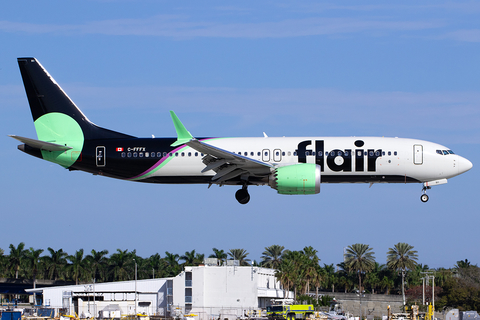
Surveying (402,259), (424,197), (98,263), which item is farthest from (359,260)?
(424,197)

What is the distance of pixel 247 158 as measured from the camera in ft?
131

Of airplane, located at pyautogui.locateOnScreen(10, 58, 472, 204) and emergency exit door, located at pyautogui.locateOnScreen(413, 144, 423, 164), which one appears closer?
airplane, located at pyautogui.locateOnScreen(10, 58, 472, 204)

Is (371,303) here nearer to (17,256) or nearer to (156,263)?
(156,263)

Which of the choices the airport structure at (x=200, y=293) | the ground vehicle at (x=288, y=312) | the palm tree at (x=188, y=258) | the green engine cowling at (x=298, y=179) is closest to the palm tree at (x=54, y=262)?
the palm tree at (x=188, y=258)

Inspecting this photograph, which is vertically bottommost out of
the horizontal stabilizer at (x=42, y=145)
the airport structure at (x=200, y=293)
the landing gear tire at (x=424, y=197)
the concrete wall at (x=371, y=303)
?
the concrete wall at (x=371, y=303)

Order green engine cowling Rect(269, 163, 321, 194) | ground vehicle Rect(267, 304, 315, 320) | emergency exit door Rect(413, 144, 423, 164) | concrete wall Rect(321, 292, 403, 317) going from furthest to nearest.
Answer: concrete wall Rect(321, 292, 403, 317) → ground vehicle Rect(267, 304, 315, 320) → emergency exit door Rect(413, 144, 423, 164) → green engine cowling Rect(269, 163, 321, 194)

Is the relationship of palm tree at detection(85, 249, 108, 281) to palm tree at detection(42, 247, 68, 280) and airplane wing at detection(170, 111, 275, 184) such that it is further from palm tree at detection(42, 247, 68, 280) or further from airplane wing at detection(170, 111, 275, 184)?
airplane wing at detection(170, 111, 275, 184)

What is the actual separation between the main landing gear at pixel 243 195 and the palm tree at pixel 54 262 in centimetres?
11121

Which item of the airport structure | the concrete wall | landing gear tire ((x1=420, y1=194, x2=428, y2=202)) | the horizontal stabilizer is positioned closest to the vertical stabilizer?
the horizontal stabilizer

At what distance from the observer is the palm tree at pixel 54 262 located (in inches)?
5635

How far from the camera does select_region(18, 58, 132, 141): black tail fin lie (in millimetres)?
46469

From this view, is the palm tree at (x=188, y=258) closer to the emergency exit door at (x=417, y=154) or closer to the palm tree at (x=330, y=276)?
the palm tree at (x=330, y=276)

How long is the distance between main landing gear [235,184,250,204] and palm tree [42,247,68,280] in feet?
365

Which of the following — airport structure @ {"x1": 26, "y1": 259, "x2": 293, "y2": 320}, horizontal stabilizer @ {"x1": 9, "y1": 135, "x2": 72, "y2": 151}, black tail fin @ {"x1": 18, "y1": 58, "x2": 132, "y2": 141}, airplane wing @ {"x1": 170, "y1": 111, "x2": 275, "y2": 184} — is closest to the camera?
airplane wing @ {"x1": 170, "y1": 111, "x2": 275, "y2": 184}
